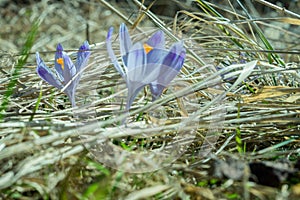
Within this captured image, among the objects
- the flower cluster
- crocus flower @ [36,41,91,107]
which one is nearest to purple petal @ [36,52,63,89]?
crocus flower @ [36,41,91,107]

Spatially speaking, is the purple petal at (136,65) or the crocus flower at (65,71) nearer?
the purple petal at (136,65)

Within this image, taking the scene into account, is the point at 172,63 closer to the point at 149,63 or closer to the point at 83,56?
the point at 149,63

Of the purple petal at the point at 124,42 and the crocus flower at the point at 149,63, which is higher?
the purple petal at the point at 124,42

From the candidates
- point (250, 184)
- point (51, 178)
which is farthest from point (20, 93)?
point (250, 184)

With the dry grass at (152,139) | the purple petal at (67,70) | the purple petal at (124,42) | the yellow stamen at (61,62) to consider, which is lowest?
the dry grass at (152,139)

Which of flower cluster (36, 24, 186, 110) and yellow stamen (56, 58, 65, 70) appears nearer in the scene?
flower cluster (36, 24, 186, 110)

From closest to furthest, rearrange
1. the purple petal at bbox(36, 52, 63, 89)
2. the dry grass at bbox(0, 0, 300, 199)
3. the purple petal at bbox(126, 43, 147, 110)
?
the dry grass at bbox(0, 0, 300, 199) → the purple petal at bbox(126, 43, 147, 110) → the purple petal at bbox(36, 52, 63, 89)

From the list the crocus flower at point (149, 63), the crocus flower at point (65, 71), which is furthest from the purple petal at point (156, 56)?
the crocus flower at point (65, 71)

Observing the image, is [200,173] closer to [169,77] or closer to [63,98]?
[169,77]

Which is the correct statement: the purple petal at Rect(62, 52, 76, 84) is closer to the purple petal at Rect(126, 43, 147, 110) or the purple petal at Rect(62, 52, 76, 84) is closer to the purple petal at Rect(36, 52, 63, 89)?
the purple petal at Rect(36, 52, 63, 89)

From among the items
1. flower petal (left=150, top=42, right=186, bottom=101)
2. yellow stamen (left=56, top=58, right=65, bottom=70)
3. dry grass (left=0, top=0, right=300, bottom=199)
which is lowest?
dry grass (left=0, top=0, right=300, bottom=199)

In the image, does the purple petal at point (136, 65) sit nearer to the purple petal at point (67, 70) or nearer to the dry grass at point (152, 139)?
the dry grass at point (152, 139)
